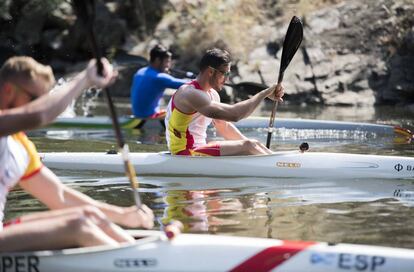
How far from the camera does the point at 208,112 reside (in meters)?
7.26

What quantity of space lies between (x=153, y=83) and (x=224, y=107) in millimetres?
5283

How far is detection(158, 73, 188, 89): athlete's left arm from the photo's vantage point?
1186 cm

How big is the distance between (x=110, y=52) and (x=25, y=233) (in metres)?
19.4

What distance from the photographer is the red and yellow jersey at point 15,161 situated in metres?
4.07

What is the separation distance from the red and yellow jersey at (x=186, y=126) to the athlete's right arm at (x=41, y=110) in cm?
351

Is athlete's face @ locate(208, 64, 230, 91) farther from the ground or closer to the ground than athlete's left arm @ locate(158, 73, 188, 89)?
farther from the ground

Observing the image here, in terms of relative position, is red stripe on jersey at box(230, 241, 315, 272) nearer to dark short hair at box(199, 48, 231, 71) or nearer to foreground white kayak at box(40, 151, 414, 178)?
dark short hair at box(199, 48, 231, 71)

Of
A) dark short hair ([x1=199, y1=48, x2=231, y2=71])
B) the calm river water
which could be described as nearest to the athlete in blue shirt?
the calm river water

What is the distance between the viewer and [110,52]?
2302 centimetres

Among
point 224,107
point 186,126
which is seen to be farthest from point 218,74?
point 186,126

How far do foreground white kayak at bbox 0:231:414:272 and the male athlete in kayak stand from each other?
10.4 ft

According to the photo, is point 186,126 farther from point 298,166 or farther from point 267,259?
point 267,259

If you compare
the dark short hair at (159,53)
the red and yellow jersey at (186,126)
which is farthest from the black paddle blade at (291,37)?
the dark short hair at (159,53)

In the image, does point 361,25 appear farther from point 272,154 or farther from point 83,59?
point 272,154
